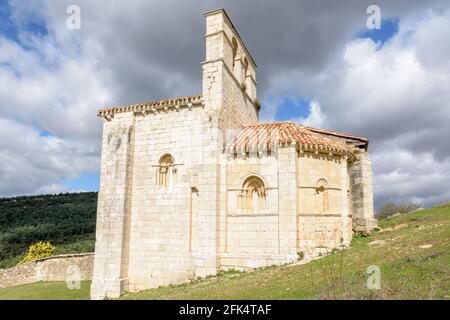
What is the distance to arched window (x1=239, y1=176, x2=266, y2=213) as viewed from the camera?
14.4m

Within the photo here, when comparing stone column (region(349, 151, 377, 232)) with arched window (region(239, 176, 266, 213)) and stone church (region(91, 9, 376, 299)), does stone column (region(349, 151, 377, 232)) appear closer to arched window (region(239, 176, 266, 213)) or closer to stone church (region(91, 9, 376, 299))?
stone church (region(91, 9, 376, 299))

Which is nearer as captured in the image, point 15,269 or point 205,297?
point 205,297

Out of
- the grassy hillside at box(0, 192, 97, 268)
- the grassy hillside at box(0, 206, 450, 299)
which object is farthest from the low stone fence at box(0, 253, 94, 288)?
the grassy hillside at box(0, 206, 450, 299)

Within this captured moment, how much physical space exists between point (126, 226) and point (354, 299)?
1138cm

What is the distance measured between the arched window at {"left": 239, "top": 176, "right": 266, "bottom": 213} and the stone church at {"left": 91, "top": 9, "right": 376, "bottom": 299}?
40mm

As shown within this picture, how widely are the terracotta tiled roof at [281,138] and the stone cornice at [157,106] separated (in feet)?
7.79

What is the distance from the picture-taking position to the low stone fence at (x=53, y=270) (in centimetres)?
2338

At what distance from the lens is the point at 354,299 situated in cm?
657

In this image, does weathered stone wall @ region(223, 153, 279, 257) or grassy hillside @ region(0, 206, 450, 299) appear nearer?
grassy hillside @ region(0, 206, 450, 299)

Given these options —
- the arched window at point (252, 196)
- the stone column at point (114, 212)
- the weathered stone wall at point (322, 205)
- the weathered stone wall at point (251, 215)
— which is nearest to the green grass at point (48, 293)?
the stone column at point (114, 212)

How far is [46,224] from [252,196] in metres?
40.1

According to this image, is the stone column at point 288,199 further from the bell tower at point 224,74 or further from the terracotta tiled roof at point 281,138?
the bell tower at point 224,74
